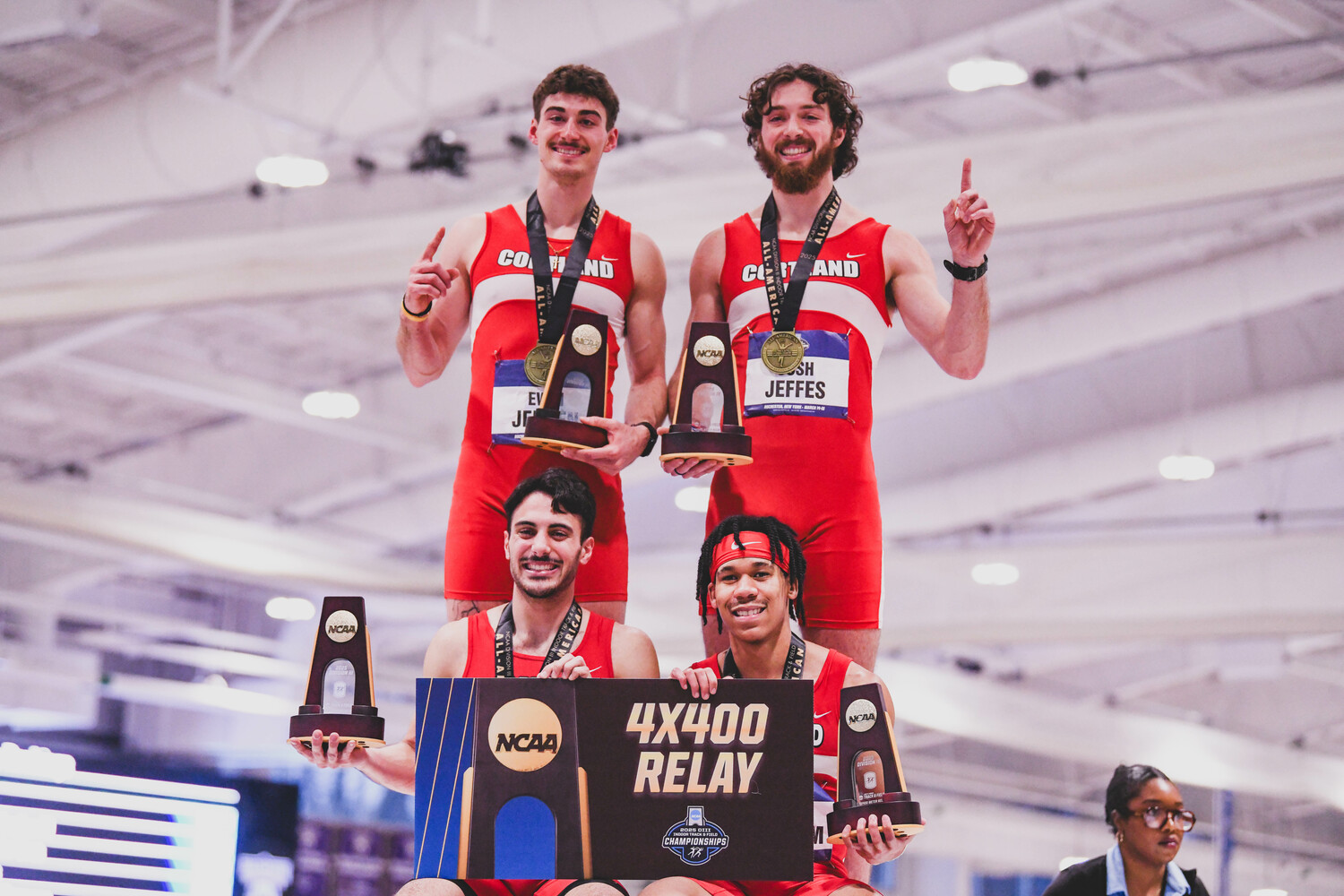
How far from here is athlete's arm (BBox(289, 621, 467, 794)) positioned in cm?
377

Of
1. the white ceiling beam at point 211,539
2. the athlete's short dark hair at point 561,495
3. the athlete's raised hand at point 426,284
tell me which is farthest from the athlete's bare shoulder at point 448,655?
the white ceiling beam at point 211,539

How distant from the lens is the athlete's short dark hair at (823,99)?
4.30 meters

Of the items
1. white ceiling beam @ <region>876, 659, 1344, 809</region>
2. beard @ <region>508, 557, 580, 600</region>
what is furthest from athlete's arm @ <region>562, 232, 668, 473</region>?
white ceiling beam @ <region>876, 659, 1344, 809</region>

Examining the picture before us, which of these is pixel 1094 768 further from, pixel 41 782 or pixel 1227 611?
pixel 41 782

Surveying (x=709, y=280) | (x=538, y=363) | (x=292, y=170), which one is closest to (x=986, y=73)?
(x=292, y=170)

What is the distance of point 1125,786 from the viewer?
543 cm

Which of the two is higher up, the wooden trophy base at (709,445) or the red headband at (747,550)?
the wooden trophy base at (709,445)

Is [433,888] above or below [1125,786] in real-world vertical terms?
below

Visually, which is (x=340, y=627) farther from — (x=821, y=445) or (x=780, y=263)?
A: (x=780, y=263)

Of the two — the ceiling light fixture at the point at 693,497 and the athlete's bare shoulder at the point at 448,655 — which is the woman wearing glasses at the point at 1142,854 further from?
the ceiling light fixture at the point at 693,497

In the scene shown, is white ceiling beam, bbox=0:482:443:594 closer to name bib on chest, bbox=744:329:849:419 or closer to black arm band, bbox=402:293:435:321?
black arm band, bbox=402:293:435:321

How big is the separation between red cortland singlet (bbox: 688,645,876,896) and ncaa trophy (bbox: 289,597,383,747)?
2.59 feet

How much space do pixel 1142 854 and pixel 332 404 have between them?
9061 millimetres

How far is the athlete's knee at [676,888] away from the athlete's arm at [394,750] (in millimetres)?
618
